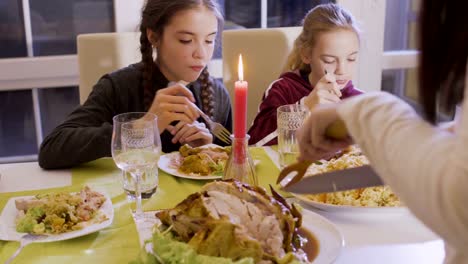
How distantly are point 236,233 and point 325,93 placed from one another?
92 cm

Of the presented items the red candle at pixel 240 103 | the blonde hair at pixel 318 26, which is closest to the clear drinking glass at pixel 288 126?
the red candle at pixel 240 103

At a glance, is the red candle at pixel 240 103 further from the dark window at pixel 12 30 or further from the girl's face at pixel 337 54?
the dark window at pixel 12 30

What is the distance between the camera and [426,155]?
1.81 ft

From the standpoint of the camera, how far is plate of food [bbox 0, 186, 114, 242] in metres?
1.03

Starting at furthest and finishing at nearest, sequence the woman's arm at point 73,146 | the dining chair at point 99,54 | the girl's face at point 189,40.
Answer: the dining chair at point 99,54
the girl's face at point 189,40
the woman's arm at point 73,146

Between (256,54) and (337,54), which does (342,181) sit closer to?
(337,54)

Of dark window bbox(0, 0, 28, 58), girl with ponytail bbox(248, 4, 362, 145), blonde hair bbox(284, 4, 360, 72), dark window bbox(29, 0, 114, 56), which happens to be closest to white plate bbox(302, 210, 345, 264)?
girl with ponytail bbox(248, 4, 362, 145)

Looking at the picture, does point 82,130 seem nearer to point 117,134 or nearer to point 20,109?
point 117,134

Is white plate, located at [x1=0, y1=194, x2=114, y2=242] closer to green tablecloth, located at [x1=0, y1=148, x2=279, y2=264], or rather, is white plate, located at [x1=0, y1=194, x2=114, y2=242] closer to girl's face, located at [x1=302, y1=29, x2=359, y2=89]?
green tablecloth, located at [x1=0, y1=148, x2=279, y2=264]

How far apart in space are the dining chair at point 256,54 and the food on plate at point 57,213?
1057 mm

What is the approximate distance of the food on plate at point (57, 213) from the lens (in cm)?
104

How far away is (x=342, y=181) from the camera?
0.91m

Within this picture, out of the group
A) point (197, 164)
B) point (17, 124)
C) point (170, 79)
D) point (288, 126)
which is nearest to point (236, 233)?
point (197, 164)

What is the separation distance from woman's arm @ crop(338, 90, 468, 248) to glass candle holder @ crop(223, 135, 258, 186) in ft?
1.79
